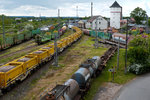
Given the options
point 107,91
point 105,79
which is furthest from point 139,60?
point 107,91

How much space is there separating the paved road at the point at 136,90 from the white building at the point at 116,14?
73.0 metres

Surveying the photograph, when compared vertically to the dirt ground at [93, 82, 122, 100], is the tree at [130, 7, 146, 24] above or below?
above

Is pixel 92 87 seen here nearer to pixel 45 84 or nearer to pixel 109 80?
pixel 109 80

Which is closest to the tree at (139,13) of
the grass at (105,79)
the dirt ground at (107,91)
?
the grass at (105,79)

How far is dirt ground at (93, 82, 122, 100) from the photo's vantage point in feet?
56.1

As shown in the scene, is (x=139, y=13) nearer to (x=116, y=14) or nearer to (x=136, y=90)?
(x=116, y=14)

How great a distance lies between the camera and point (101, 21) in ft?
293

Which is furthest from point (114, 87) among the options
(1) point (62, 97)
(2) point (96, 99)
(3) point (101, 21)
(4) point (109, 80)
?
(3) point (101, 21)

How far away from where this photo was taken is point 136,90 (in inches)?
742

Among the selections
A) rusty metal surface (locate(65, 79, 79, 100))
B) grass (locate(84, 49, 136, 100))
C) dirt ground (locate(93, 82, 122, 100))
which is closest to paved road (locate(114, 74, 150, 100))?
dirt ground (locate(93, 82, 122, 100))

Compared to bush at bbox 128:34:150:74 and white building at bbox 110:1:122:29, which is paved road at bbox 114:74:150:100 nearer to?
bush at bbox 128:34:150:74

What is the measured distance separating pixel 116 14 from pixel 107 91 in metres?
80.7

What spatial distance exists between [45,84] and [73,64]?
9.45m

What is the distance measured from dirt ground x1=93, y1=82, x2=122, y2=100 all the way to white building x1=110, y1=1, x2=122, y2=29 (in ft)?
248
